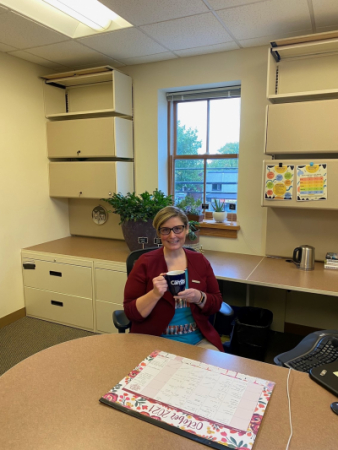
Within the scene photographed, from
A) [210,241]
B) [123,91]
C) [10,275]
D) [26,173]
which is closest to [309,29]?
[123,91]

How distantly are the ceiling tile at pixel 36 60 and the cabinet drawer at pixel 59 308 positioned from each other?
2.25 metres

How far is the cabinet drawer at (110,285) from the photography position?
2.89 m

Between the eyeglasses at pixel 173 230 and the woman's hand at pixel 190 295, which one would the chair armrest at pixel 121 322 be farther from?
the eyeglasses at pixel 173 230

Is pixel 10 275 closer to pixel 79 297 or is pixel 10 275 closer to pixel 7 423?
pixel 79 297

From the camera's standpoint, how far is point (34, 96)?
3357 millimetres

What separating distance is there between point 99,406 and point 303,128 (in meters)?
2.16

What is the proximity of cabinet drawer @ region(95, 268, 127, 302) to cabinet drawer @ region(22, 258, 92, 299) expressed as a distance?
0.09 metres

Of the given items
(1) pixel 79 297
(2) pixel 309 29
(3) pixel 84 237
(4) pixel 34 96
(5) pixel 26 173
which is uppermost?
(2) pixel 309 29

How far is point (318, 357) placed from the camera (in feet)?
4.70

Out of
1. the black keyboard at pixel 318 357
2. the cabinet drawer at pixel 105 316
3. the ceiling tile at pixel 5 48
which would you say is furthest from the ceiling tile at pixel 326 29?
the cabinet drawer at pixel 105 316

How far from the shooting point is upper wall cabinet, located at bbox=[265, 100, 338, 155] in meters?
2.27

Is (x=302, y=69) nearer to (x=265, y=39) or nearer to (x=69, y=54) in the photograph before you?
(x=265, y=39)

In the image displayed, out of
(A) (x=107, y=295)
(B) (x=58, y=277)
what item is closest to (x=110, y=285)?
(A) (x=107, y=295)

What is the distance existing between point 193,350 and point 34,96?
307 centimetres
